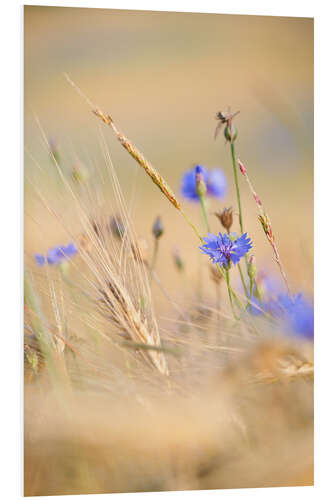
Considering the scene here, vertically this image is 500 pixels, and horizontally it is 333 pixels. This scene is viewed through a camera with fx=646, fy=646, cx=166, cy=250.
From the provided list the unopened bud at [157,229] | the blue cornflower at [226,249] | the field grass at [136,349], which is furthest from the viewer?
the unopened bud at [157,229]

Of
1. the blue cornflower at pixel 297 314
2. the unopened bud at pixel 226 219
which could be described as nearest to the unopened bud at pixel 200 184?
the unopened bud at pixel 226 219

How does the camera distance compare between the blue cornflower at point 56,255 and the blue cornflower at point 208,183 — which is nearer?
the blue cornflower at point 56,255

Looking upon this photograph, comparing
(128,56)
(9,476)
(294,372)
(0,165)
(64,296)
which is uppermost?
(128,56)

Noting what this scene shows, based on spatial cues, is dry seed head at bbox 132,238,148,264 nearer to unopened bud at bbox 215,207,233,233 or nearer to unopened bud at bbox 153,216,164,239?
unopened bud at bbox 153,216,164,239

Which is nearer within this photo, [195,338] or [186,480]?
[186,480]

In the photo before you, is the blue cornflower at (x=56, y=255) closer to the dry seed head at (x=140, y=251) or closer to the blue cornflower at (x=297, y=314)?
the dry seed head at (x=140, y=251)
